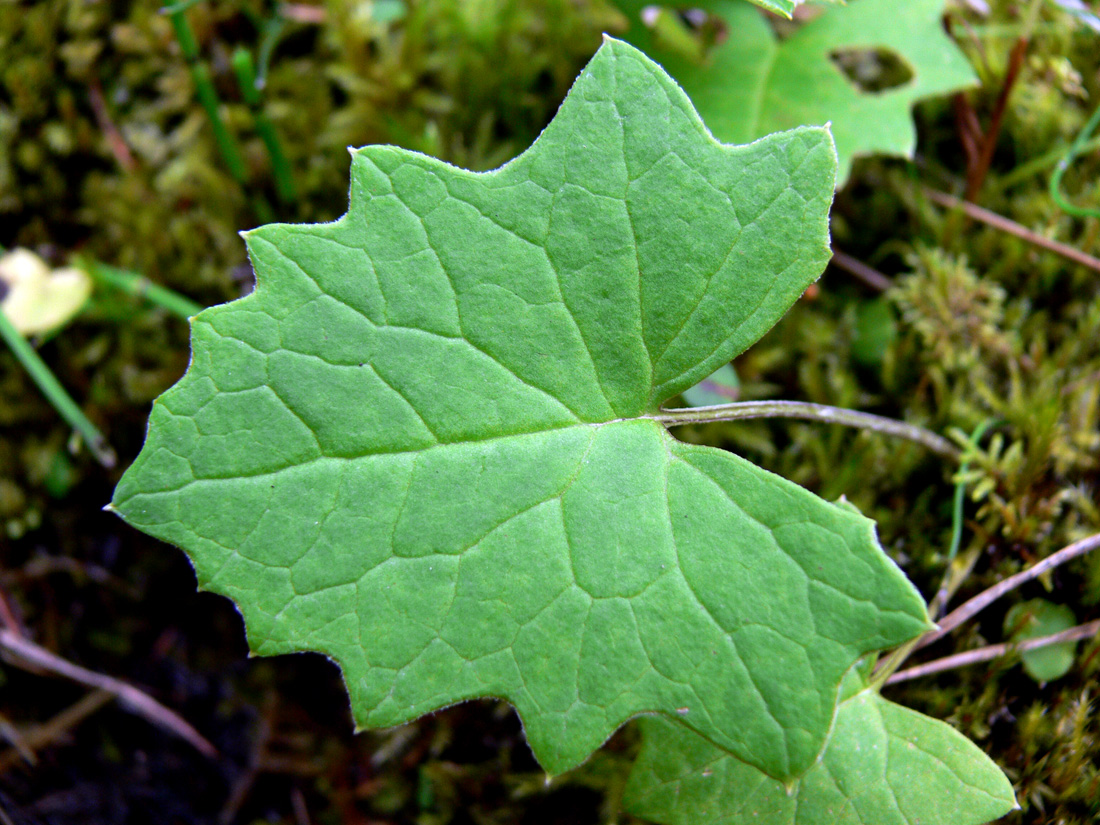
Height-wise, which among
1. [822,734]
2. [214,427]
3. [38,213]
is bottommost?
[38,213]

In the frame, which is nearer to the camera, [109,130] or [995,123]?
[995,123]

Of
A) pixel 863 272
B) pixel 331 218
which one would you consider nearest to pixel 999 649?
pixel 863 272

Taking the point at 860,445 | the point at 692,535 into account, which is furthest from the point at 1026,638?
the point at 692,535

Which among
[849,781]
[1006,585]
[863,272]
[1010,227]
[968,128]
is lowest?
[849,781]

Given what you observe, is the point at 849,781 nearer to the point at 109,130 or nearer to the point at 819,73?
the point at 819,73

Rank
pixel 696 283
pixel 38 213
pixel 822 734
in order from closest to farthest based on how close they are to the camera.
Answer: pixel 822 734
pixel 696 283
pixel 38 213

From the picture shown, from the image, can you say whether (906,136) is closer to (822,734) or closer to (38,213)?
(822,734)

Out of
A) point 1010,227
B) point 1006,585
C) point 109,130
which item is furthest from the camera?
point 109,130

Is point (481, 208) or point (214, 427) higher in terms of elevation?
point (481, 208)
